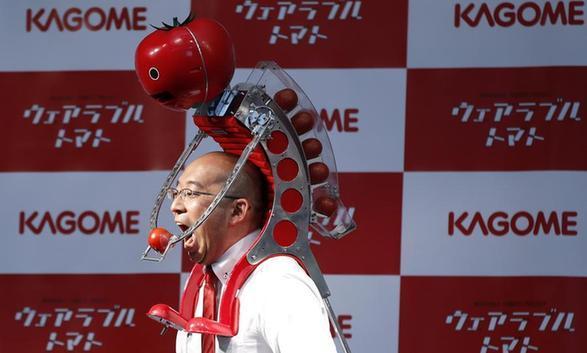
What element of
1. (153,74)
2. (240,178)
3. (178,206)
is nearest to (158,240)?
(178,206)

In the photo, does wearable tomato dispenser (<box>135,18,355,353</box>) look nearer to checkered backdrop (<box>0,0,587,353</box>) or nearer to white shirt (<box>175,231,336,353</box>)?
white shirt (<box>175,231,336,353</box>)

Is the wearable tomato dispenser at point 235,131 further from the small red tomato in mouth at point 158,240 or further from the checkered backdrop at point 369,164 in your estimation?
the checkered backdrop at point 369,164

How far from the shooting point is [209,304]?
2.75 metres

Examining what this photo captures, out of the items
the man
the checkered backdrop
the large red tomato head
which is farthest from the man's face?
the checkered backdrop

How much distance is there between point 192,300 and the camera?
9.23ft

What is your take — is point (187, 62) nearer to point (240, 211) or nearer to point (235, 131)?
point (235, 131)

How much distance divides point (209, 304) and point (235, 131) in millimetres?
389

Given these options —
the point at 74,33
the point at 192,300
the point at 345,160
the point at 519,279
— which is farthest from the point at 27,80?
the point at 519,279

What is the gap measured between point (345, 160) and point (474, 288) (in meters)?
0.53

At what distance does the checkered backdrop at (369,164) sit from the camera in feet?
11.7

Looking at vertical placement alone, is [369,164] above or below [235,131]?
above

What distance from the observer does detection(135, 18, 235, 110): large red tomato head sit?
269 centimetres

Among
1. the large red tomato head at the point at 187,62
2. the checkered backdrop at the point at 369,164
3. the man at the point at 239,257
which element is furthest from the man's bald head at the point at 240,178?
the checkered backdrop at the point at 369,164

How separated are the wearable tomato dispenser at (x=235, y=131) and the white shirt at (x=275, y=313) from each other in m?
0.03
